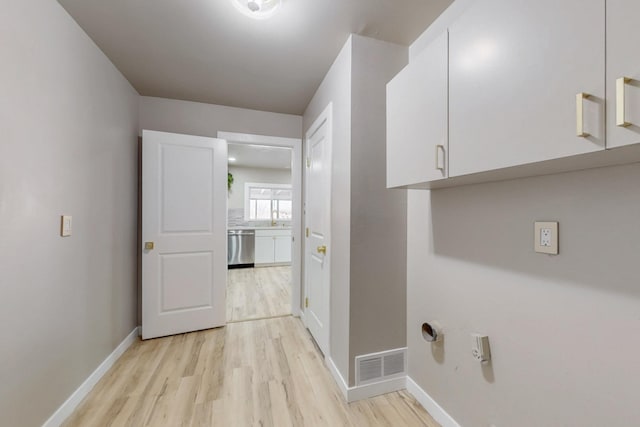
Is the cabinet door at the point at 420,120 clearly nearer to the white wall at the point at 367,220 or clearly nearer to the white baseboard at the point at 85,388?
the white wall at the point at 367,220

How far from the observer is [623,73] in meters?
0.58

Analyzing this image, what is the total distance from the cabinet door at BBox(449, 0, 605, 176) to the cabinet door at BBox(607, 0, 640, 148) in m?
0.02

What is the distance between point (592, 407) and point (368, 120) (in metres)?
1.62

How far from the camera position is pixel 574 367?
3.00 ft

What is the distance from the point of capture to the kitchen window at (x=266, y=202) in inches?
238

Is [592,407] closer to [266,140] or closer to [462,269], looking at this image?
[462,269]

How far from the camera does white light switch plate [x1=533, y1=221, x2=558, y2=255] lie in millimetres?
955

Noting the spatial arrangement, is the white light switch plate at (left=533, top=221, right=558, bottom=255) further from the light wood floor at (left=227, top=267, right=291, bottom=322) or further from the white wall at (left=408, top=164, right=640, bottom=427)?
the light wood floor at (left=227, top=267, right=291, bottom=322)

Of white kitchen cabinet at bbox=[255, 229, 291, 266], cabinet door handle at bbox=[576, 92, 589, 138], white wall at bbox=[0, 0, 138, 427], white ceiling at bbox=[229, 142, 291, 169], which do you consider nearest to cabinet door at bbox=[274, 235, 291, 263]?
white kitchen cabinet at bbox=[255, 229, 291, 266]

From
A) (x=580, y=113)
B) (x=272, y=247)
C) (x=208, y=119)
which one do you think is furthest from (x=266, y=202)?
(x=580, y=113)

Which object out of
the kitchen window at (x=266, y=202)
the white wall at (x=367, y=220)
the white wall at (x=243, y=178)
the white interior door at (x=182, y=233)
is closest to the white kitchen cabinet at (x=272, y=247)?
the kitchen window at (x=266, y=202)

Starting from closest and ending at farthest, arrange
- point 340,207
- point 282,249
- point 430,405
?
point 430,405 < point 340,207 < point 282,249

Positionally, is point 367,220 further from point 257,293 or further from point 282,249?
point 282,249

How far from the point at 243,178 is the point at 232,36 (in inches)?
176
